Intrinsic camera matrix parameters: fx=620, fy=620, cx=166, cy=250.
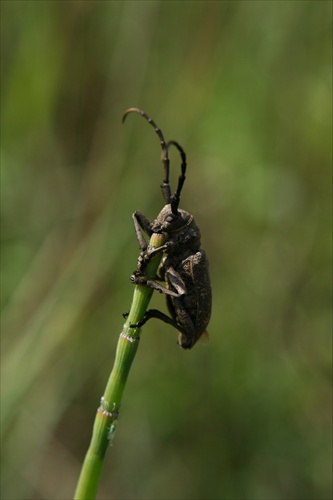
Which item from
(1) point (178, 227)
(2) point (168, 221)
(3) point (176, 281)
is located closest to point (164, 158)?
(2) point (168, 221)

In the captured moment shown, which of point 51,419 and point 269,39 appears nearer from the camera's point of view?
point 51,419

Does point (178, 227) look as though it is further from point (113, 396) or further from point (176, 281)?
point (113, 396)

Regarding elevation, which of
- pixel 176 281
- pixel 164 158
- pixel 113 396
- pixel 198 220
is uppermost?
pixel 198 220

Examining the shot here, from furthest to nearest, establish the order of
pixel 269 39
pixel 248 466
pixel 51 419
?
pixel 269 39
pixel 248 466
pixel 51 419

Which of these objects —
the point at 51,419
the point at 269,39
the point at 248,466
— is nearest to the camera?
the point at 51,419

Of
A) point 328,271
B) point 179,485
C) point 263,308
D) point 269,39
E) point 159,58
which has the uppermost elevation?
point 269,39

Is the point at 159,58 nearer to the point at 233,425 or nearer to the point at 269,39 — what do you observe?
the point at 269,39

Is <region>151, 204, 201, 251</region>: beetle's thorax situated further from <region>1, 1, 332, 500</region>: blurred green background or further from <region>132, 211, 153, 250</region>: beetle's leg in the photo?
<region>1, 1, 332, 500</region>: blurred green background

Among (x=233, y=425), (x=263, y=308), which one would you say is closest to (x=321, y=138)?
(x=263, y=308)
